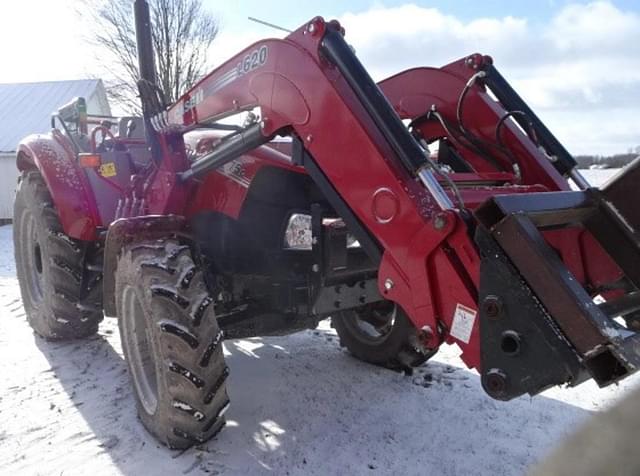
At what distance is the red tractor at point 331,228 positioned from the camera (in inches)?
79.6

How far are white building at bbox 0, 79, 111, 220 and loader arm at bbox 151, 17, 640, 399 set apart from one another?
18.4 meters

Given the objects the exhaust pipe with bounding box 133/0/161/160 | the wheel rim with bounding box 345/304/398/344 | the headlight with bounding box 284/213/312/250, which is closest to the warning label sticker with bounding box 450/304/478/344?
the headlight with bounding box 284/213/312/250

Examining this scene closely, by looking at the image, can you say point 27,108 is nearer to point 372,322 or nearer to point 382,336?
point 372,322

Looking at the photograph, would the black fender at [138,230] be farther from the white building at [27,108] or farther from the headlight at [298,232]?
the white building at [27,108]

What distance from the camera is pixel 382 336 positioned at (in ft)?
14.4

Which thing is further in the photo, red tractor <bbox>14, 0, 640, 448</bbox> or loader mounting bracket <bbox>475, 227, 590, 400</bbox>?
red tractor <bbox>14, 0, 640, 448</bbox>

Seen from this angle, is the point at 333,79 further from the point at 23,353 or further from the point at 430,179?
the point at 23,353

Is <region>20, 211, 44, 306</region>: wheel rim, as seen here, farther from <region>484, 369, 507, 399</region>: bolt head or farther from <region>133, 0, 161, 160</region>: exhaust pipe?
<region>484, 369, 507, 399</region>: bolt head

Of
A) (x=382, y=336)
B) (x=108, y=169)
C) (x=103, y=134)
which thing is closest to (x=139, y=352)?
(x=108, y=169)

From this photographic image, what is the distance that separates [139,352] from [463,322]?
7.02 feet

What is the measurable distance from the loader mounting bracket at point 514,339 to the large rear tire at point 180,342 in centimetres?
141

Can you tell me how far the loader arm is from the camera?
75.5 inches

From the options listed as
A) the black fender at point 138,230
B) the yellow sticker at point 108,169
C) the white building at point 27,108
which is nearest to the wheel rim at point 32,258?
the yellow sticker at point 108,169

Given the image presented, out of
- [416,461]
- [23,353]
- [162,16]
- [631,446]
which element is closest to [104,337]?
[23,353]
